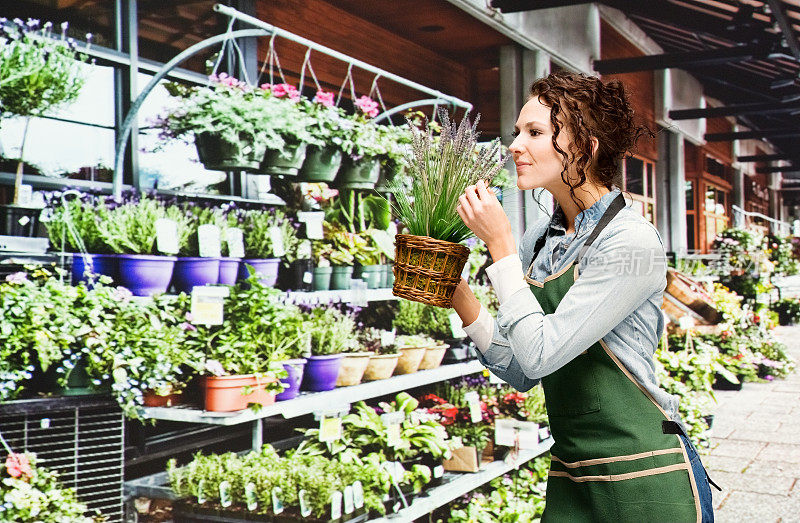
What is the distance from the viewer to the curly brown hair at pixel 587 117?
1.44 m

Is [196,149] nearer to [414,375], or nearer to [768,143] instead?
[414,375]

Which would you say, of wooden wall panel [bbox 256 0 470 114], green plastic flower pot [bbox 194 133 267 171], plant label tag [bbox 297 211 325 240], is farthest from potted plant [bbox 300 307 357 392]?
wooden wall panel [bbox 256 0 470 114]

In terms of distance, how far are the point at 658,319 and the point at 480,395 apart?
9.47 feet

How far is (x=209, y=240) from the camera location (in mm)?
2904

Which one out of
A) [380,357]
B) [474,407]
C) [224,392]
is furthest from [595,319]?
[474,407]

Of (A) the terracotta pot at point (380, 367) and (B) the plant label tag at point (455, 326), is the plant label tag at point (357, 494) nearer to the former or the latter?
(A) the terracotta pot at point (380, 367)

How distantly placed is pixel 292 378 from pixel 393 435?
2.34ft

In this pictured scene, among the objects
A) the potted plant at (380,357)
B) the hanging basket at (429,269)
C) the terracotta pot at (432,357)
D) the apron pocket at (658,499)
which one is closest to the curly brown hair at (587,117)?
the hanging basket at (429,269)

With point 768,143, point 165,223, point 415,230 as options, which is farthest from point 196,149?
point 768,143

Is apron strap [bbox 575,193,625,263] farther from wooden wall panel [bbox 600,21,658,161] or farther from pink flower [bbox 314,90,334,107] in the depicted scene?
wooden wall panel [bbox 600,21,658,161]

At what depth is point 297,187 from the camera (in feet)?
12.4

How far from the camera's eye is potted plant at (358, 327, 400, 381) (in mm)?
3426

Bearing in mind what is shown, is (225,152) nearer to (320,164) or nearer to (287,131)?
(287,131)

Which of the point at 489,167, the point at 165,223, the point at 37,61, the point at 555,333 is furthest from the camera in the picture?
the point at 165,223
